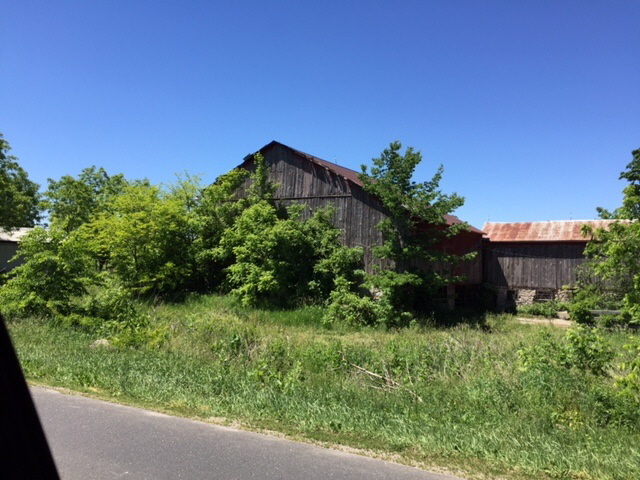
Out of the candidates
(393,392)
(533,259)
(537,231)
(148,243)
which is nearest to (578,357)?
(393,392)

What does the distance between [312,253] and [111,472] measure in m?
17.8

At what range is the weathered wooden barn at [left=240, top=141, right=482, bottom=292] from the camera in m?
22.1

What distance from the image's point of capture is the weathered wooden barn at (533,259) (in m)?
28.3

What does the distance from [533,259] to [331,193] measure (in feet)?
47.6

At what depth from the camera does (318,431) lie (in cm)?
599

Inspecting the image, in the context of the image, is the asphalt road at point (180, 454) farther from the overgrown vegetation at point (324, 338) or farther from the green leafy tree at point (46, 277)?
the green leafy tree at point (46, 277)

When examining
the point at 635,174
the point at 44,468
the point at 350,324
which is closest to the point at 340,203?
the point at 350,324

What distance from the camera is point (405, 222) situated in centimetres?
2012

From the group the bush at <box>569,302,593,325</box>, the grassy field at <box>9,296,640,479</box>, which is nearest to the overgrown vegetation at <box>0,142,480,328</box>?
the grassy field at <box>9,296,640,479</box>

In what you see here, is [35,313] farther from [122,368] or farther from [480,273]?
[480,273]

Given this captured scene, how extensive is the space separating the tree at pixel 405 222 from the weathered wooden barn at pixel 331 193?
1.42 m

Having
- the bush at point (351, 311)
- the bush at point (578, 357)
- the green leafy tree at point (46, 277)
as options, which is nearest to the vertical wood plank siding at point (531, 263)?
the bush at point (351, 311)

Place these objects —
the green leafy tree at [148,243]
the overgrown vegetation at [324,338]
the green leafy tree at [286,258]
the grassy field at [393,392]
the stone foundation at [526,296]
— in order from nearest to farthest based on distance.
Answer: the grassy field at [393,392]
the overgrown vegetation at [324,338]
the green leafy tree at [286,258]
the green leafy tree at [148,243]
the stone foundation at [526,296]

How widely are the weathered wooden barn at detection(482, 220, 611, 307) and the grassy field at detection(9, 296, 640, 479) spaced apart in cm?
1780
